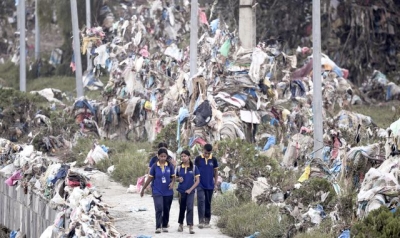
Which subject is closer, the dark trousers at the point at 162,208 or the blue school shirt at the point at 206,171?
the dark trousers at the point at 162,208

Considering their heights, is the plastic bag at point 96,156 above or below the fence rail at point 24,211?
above

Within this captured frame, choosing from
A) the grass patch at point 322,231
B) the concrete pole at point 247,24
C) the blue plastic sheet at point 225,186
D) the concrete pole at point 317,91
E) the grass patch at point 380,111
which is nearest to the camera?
the grass patch at point 322,231

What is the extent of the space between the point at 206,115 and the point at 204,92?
95 centimetres

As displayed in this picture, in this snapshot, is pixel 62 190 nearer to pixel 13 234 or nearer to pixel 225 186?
pixel 225 186

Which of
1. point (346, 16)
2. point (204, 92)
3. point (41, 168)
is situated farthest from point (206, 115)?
point (346, 16)

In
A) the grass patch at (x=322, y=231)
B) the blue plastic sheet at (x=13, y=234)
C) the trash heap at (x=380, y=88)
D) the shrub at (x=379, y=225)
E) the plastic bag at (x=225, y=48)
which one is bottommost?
the blue plastic sheet at (x=13, y=234)

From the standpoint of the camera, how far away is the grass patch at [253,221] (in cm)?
1512

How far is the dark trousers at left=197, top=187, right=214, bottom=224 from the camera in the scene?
52.2 feet

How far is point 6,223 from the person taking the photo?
21.9m

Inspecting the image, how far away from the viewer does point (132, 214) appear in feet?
58.2

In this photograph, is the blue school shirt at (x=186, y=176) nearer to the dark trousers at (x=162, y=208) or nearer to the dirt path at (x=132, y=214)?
the dark trousers at (x=162, y=208)

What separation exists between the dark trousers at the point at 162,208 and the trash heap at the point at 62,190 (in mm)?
664

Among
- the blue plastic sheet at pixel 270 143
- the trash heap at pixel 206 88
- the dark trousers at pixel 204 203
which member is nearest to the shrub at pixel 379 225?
the dark trousers at pixel 204 203

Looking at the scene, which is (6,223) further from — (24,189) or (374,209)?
(374,209)
